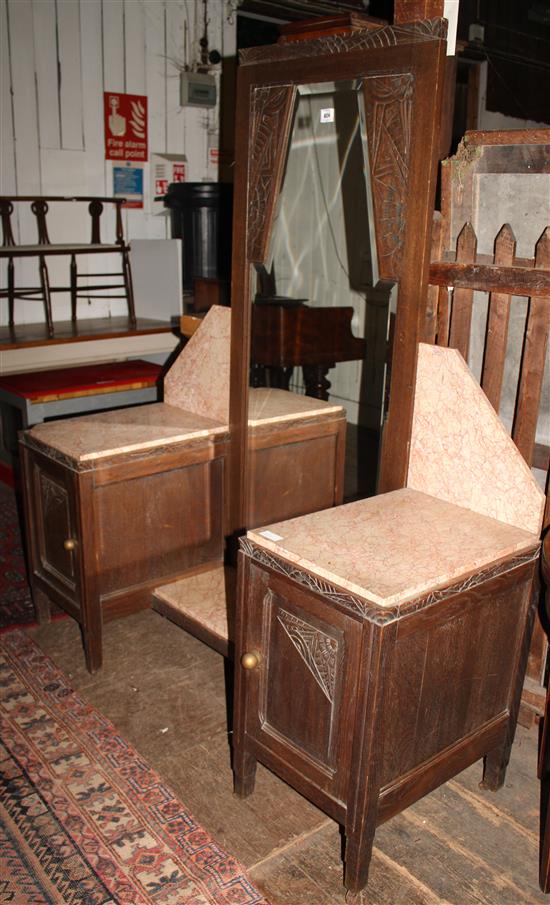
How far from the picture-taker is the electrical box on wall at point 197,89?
6.04 meters

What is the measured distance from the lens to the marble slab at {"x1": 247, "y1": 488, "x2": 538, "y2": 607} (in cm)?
166

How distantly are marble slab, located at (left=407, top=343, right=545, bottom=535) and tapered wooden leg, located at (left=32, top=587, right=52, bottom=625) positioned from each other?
1492mm

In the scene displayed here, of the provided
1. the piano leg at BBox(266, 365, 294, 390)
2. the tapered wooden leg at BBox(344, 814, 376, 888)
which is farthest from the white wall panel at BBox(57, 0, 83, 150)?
the tapered wooden leg at BBox(344, 814, 376, 888)

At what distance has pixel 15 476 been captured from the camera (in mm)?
4676

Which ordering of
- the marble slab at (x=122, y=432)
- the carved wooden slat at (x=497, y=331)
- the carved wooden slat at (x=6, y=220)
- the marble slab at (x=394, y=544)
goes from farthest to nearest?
the carved wooden slat at (x=6, y=220) < the marble slab at (x=122, y=432) < the carved wooden slat at (x=497, y=331) < the marble slab at (x=394, y=544)

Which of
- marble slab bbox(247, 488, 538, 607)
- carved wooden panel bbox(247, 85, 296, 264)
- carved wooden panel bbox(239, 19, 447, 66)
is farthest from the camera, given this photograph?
carved wooden panel bbox(247, 85, 296, 264)

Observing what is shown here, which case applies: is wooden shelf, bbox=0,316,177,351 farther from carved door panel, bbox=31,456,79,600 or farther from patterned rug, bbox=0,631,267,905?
patterned rug, bbox=0,631,267,905

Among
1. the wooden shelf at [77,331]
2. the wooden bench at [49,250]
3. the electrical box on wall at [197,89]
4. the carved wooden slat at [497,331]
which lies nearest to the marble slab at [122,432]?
the carved wooden slat at [497,331]

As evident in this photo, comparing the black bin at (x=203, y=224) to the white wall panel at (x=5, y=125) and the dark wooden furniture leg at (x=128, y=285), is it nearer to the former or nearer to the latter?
the dark wooden furniture leg at (x=128, y=285)

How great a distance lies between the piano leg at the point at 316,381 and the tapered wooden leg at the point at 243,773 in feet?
3.72

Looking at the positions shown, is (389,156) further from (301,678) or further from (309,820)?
(309,820)

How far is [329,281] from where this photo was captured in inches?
93.7

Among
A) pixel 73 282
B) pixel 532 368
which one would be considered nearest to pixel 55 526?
pixel 532 368

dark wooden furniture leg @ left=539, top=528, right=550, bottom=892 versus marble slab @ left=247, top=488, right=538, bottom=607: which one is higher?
marble slab @ left=247, top=488, right=538, bottom=607
